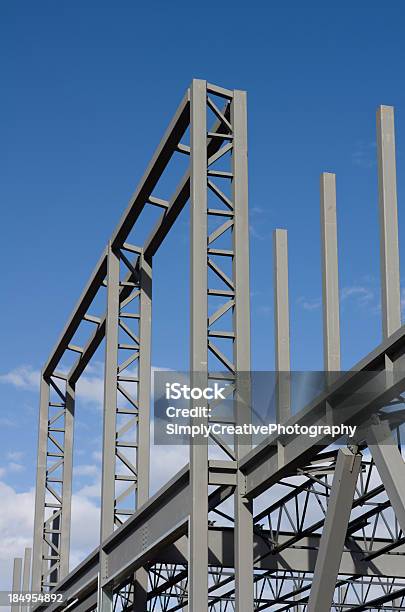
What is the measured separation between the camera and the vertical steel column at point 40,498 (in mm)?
37312

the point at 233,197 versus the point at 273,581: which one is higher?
the point at 233,197

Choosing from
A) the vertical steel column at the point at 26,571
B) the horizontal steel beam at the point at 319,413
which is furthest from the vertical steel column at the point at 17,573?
the horizontal steel beam at the point at 319,413

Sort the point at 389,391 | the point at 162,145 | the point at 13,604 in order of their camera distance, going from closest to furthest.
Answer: the point at 389,391
the point at 162,145
the point at 13,604

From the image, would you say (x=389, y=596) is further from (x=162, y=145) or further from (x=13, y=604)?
(x=13, y=604)

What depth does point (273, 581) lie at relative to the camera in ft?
115

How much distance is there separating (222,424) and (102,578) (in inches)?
293

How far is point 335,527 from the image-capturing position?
17.3 meters

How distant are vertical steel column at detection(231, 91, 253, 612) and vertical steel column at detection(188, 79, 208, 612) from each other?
0.54 meters

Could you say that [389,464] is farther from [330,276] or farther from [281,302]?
[281,302]

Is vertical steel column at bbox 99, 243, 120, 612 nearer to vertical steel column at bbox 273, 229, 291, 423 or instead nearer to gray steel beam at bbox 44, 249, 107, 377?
gray steel beam at bbox 44, 249, 107, 377

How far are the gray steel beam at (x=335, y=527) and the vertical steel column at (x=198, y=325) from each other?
7.37 feet

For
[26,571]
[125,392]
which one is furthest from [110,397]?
[26,571]

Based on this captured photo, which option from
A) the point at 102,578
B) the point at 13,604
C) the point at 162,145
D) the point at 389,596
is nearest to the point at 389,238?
the point at 162,145

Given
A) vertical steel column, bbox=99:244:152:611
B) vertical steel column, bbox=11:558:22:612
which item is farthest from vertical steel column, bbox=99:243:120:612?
vertical steel column, bbox=11:558:22:612
